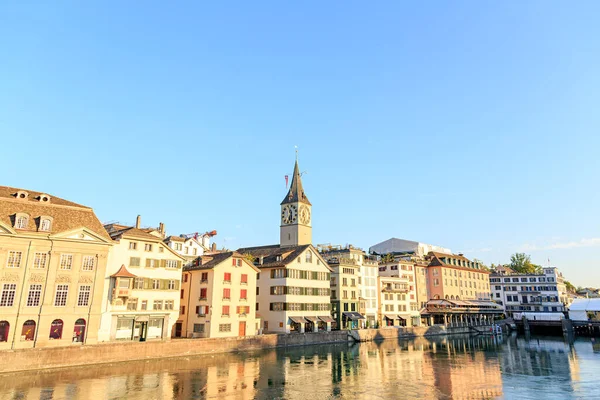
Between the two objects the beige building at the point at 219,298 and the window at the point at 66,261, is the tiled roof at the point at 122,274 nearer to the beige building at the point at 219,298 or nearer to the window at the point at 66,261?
the window at the point at 66,261

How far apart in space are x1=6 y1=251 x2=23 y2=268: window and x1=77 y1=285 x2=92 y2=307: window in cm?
699

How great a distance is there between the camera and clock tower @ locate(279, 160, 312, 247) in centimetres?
10400

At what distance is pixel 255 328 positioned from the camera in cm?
6962

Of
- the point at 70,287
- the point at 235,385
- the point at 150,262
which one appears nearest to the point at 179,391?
the point at 235,385

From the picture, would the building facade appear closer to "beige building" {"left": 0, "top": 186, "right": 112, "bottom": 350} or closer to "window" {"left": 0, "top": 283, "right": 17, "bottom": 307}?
"beige building" {"left": 0, "top": 186, "right": 112, "bottom": 350}

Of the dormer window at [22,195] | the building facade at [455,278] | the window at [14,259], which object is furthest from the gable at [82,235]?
the building facade at [455,278]

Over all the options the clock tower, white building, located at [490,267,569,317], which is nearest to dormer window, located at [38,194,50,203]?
the clock tower

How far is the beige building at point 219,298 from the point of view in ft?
211

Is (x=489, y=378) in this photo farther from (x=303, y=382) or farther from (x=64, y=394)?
(x=64, y=394)

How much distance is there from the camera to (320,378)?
43.3 m

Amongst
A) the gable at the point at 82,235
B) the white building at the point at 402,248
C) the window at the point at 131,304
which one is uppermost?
the white building at the point at 402,248

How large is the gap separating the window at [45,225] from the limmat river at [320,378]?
15.4m

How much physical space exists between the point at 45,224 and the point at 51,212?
2151mm

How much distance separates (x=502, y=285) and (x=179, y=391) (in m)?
134
